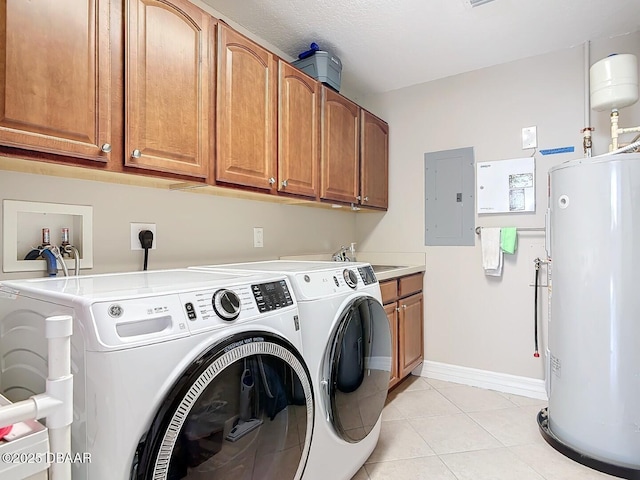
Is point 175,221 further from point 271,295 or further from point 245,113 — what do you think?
point 271,295

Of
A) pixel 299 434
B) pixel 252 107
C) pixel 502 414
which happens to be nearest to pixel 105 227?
pixel 252 107

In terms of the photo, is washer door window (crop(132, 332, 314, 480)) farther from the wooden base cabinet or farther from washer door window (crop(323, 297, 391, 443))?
the wooden base cabinet

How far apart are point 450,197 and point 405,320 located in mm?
1021

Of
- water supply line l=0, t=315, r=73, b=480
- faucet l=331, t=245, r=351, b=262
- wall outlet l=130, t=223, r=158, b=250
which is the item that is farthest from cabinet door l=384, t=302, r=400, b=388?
water supply line l=0, t=315, r=73, b=480

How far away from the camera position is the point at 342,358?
1447 mm

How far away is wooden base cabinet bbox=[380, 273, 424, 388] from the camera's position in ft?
8.18

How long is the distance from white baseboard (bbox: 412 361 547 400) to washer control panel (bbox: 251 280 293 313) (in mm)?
2145

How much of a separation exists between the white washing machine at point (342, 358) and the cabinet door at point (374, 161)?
1.21 meters

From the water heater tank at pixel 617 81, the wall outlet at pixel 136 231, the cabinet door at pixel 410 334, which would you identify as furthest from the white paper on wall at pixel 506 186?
the wall outlet at pixel 136 231

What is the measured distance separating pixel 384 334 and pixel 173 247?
3.71 feet

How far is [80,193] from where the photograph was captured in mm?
1511

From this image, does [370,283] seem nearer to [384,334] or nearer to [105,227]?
[384,334]

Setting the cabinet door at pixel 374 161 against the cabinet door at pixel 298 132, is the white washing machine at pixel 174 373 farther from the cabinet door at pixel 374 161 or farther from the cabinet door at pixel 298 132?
the cabinet door at pixel 374 161

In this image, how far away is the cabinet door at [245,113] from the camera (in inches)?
65.9
